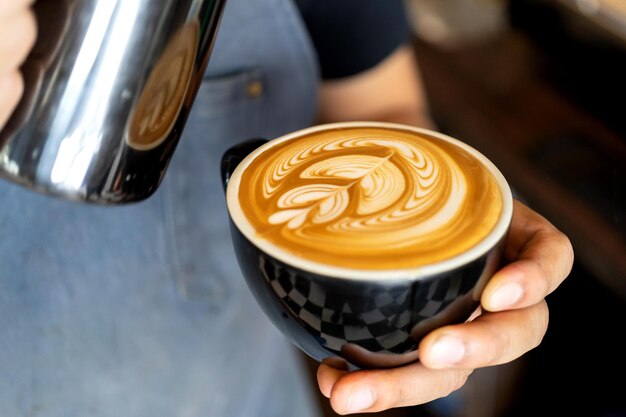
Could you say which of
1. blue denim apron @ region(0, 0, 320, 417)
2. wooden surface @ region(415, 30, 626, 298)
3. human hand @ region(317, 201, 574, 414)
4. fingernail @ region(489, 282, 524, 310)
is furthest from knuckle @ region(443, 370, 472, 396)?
wooden surface @ region(415, 30, 626, 298)

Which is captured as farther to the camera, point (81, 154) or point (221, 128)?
point (221, 128)

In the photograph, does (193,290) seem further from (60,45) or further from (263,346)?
(60,45)

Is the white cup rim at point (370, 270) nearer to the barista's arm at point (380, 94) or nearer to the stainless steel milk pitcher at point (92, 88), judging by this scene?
the stainless steel milk pitcher at point (92, 88)

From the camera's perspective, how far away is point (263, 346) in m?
1.07

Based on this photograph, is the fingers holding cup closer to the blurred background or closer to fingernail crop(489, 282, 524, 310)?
fingernail crop(489, 282, 524, 310)

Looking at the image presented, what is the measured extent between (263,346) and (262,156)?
Result: 54 centimetres

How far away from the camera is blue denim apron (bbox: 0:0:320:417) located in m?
0.82

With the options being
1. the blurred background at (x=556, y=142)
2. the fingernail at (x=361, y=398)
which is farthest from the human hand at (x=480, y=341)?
the blurred background at (x=556, y=142)

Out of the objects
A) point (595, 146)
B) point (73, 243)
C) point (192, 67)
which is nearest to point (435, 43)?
A: point (595, 146)

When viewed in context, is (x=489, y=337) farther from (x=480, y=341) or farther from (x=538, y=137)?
(x=538, y=137)

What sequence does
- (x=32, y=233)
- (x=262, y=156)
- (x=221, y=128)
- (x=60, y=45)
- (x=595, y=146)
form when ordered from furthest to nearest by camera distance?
1. (x=595, y=146)
2. (x=221, y=128)
3. (x=32, y=233)
4. (x=262, y=156)
5. (x=60, y=45)

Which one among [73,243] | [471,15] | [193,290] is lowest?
[471,15]

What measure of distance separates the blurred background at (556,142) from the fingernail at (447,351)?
2.42 ft

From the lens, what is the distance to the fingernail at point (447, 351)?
481 mm
